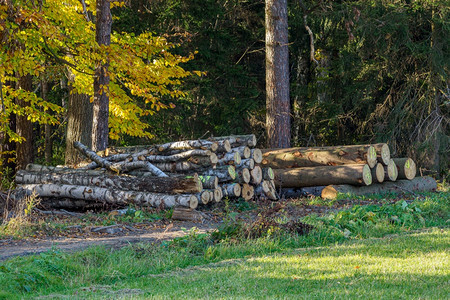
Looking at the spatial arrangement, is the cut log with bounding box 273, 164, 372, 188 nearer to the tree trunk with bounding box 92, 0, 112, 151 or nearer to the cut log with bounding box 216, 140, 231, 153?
the cut log with bounding box 216, 140, 231, 153

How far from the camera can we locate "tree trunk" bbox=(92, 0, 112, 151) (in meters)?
16.1

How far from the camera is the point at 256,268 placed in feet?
21.7

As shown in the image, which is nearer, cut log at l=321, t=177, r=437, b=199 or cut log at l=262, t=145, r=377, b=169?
cut log at l=321, t=177, r=437, b=199

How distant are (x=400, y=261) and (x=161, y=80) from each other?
11359 mm

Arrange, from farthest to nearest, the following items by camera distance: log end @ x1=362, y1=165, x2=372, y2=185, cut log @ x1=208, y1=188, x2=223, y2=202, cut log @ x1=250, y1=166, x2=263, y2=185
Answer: log end @ x1=362, y1=165, x2=372, y2=185
cut log @ x1=250, y1=166, x2=263, y2=185
cut log @ x1=208, y1=188, x2=223, y2=202

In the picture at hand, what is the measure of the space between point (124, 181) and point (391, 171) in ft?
23.9

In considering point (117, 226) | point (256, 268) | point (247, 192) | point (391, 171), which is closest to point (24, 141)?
point (247, 192)

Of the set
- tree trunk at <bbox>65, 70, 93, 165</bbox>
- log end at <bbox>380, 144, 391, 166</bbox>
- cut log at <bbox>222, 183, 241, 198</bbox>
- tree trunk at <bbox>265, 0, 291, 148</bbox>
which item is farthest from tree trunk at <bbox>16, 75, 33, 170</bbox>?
log end at <bbox>380, 144, 391, 166</bbox>

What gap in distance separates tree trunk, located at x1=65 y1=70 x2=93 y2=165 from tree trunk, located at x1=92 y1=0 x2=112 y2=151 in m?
1.80

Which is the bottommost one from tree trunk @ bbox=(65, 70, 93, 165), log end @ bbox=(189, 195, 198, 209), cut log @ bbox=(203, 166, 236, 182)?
log end @ bbox=(189, 195, 198, 209)

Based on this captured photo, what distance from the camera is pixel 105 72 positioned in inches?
591

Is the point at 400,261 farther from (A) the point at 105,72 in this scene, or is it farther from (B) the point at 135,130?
(B) the point at 135,130

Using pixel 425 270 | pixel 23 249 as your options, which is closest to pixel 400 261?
pixel 425 270

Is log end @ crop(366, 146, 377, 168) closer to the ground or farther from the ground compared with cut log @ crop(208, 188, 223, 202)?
farther from the ground
